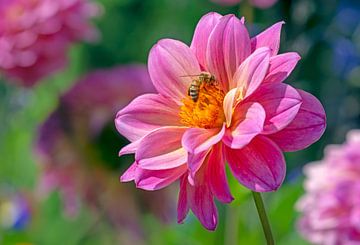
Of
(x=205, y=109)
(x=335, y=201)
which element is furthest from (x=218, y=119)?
(x=335, y=201)

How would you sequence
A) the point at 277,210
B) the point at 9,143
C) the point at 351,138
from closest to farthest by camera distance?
the point at 351,138 → the point at 277,210 → the point at 9,143

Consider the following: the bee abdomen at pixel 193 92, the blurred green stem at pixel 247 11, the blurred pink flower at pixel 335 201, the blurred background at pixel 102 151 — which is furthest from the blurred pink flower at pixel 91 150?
the bee abdomen at pixel 193 92

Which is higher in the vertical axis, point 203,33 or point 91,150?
point 203,33

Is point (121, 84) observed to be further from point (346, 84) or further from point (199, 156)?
point (199, 156)

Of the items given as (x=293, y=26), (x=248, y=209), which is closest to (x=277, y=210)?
(x=248, y=209)

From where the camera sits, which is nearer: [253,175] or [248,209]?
[253,175]

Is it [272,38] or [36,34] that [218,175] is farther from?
[36,34]
